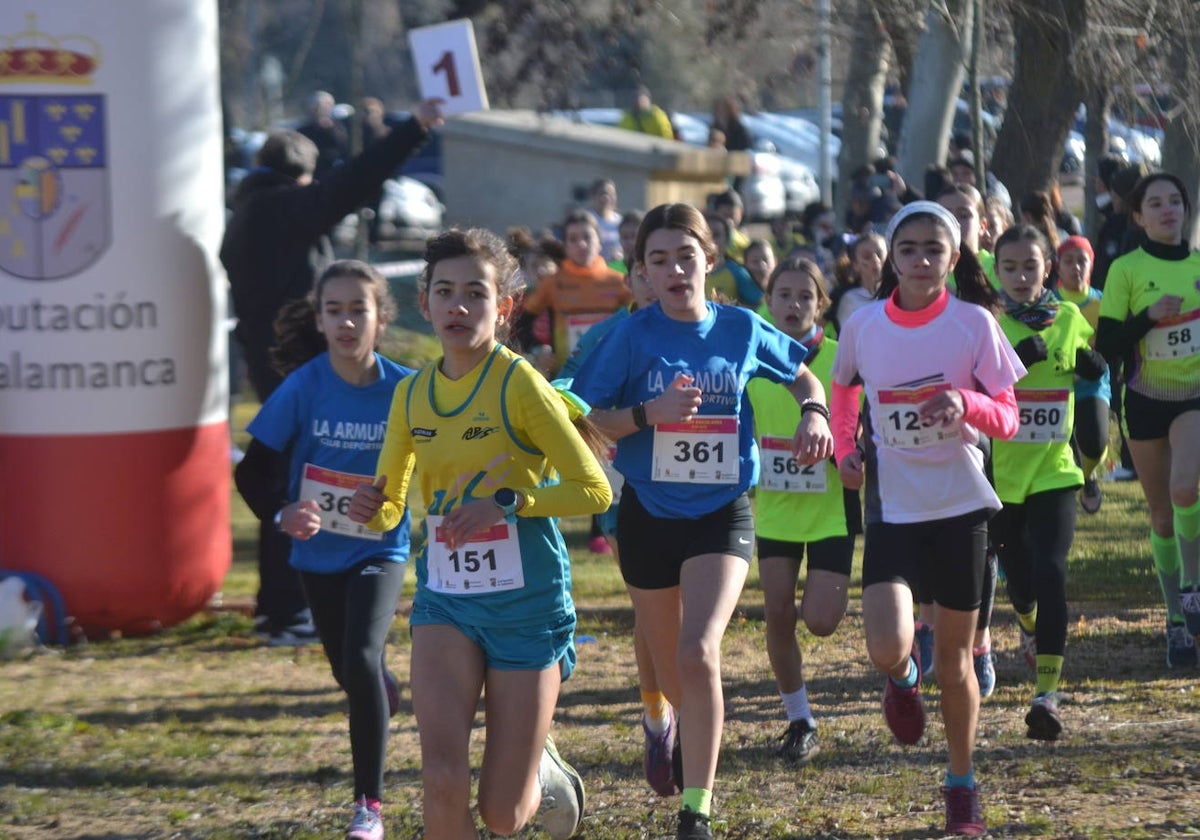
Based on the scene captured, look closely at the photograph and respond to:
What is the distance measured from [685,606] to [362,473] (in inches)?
52.6

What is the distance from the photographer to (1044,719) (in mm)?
6781

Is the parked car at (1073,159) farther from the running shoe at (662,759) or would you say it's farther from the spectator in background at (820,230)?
the running shoe at (662,759)

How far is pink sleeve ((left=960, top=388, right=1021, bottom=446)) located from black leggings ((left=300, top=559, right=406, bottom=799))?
6.48 ft

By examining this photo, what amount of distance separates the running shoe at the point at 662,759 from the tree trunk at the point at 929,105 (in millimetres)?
9681

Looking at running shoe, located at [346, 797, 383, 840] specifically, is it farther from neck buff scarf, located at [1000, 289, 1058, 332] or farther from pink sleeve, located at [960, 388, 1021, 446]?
neck buff scarf, located at [1000, 289, 1058, 332]

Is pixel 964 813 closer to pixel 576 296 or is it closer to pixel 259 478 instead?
pixel 259 478

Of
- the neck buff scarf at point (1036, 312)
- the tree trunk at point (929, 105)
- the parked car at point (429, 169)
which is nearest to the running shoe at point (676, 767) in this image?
the neck buff scarf at point (1036, 312)

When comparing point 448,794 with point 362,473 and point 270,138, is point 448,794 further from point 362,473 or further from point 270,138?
point 270,138

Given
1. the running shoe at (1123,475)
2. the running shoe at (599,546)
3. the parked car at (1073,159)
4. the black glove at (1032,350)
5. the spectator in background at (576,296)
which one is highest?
the parked car at (1073,159)

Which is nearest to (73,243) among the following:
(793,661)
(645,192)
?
(793,661)

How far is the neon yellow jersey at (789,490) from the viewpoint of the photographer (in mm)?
6867

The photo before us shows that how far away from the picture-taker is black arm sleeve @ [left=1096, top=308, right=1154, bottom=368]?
25.2 feet

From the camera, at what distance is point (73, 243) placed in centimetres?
888

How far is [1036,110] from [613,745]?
8.24 m
